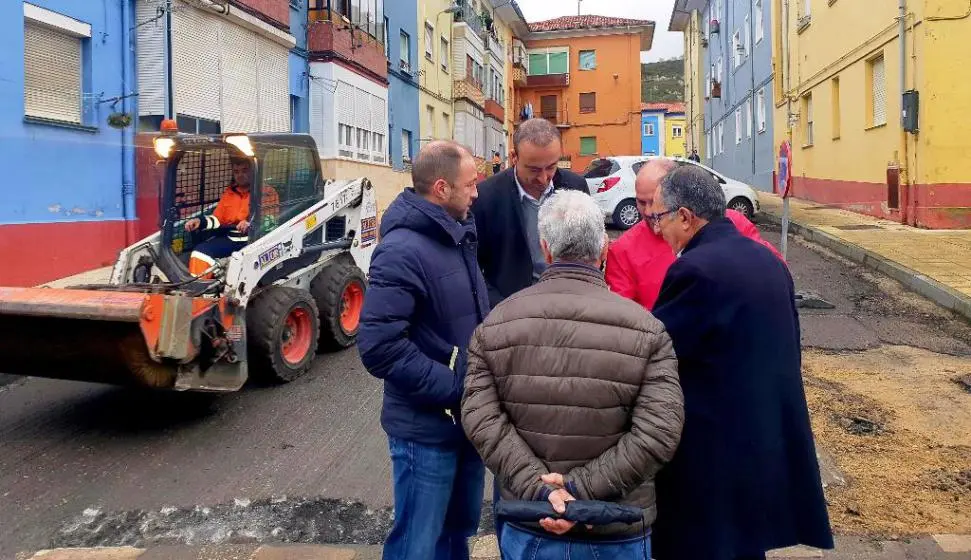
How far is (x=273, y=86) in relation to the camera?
16422 mm

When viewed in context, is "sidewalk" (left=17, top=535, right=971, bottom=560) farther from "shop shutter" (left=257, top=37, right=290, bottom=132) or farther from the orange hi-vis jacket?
"shop shutter" (left=257, top=37, right=290, bottom=132)

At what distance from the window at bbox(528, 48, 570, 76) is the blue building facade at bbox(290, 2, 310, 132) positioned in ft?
116

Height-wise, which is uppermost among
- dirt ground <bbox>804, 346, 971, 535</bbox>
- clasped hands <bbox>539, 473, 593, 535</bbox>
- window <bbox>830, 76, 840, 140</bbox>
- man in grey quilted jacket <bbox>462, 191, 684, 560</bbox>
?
Result: window <bbox>830, 76, 840, 140</bbox>

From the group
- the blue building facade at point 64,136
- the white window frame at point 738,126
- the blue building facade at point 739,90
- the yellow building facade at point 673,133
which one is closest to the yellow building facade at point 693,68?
the blue building facade at point 739,90

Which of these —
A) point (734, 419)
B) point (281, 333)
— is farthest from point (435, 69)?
point (734, 419)

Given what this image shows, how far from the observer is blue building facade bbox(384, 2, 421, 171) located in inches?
978

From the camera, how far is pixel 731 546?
96.7 inches

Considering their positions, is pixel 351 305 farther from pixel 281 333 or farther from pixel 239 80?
pixel 239 80

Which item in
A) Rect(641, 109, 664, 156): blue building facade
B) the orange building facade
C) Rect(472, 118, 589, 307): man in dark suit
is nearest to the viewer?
Rect(472, 118, 589, 307): man in dark suit

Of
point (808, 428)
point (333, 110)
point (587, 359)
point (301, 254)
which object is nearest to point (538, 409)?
point (587, 359)

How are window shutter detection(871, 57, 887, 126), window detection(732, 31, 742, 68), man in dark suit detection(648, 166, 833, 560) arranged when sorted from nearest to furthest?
man in dark suit detection(648, 166, 833, 560) → window shutter detection(871, 57, 887, 126) → window detection(732, 31, 742, 68)

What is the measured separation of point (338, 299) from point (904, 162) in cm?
1139

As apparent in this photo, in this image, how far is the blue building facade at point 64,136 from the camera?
9.88m

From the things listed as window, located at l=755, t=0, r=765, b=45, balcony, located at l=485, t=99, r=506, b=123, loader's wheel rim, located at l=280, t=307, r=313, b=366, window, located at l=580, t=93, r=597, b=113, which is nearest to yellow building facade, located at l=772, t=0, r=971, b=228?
Answer: window, located at l=755, t=0, r=765, b=45
